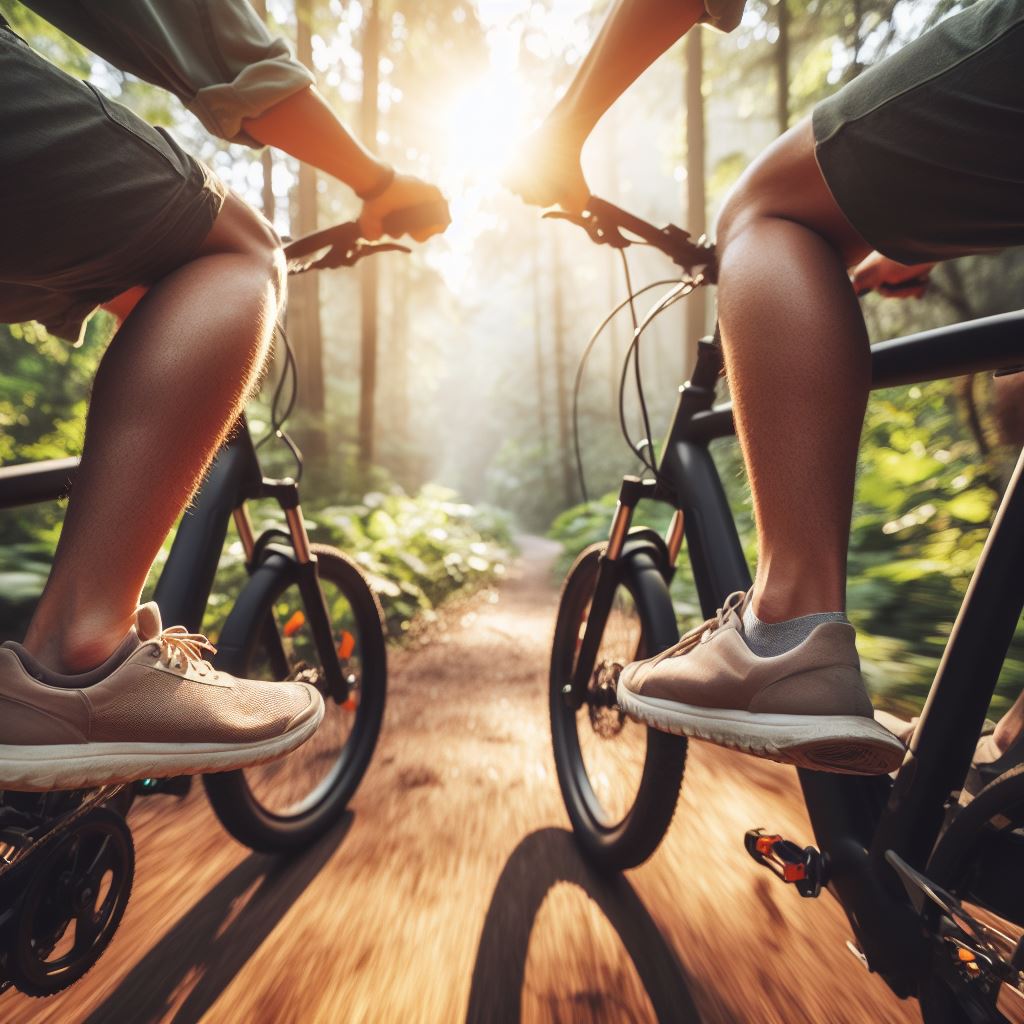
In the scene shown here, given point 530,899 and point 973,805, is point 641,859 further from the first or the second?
point 973,805

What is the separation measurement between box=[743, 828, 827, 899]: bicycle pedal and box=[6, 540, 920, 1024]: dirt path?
26 cm

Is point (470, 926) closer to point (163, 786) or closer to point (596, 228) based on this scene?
point (163, 786)

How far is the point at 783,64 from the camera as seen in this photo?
25.9 feet

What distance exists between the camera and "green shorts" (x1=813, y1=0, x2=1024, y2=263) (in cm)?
77

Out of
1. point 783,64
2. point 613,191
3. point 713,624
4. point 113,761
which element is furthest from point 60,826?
point 613,191

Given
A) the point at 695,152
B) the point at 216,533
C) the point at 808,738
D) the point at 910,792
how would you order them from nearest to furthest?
the point at 808,738 → the point at 910,792 → the point at 216,533 → the point at 695,152

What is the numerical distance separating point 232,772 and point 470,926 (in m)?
0.69

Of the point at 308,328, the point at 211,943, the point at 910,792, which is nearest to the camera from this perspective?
the point at 910,792

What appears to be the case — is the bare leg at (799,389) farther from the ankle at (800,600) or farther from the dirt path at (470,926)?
the dirt path at (470,926)

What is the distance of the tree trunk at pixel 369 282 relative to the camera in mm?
8930

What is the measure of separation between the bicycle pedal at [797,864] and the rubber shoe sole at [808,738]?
0.35 meters

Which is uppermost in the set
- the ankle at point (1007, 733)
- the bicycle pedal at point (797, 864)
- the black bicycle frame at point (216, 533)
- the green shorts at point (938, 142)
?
the green shorts at point (938, 142)

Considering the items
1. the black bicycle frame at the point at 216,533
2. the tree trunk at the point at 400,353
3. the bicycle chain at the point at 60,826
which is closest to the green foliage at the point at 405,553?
the black bicycle frame at the point at 216,533

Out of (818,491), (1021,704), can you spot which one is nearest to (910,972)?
(1021,704)
